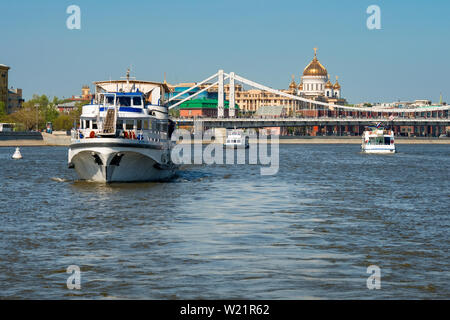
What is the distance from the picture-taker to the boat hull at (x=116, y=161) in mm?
37750

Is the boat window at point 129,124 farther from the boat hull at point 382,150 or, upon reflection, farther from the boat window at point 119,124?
the boat hull at point 382,150

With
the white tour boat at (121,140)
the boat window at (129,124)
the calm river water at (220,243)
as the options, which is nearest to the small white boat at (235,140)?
the white tour boat at (121,140)

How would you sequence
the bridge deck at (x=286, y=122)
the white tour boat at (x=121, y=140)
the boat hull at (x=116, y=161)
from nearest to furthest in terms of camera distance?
the boat hull at (x=116, y=161) < the white tour boat at (x=121, y=140) < the bridge deck at (x=286, y=122)

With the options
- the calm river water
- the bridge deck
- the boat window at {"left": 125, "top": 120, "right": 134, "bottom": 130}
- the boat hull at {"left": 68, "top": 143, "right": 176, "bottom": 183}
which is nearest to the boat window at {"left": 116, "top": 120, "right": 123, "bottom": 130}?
the boat window at {"left": 125, "top": 120, "right": 134, "bottom": 130}

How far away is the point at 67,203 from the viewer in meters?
32.2

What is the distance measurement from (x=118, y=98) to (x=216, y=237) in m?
20.3

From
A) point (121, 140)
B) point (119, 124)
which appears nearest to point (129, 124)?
A: point (119, 124)

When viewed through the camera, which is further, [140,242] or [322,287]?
[140,242]

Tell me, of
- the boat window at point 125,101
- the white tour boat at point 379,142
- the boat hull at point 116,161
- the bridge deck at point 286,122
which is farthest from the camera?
the bridge deck at point 286,122

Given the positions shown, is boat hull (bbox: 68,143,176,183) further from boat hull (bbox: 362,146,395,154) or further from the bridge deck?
the bridge deck

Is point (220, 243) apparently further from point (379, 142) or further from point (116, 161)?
point (379, 142)

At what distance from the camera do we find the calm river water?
52.9 ft
